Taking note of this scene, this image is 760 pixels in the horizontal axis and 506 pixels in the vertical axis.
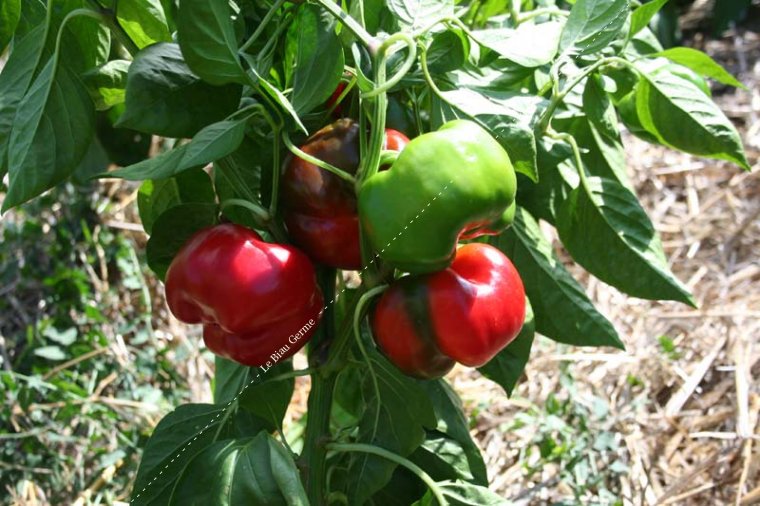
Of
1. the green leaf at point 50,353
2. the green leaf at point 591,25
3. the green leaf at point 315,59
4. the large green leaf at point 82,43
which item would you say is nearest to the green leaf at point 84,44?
the large green leaf at point 82,43

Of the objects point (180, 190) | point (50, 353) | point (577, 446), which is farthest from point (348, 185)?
point (50, 353)

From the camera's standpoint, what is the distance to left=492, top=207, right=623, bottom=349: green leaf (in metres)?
0.88

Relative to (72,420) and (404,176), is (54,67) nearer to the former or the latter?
(404,176)

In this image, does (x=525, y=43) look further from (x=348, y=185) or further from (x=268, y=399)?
(x=268, y=399)

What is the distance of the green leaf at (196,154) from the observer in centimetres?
67

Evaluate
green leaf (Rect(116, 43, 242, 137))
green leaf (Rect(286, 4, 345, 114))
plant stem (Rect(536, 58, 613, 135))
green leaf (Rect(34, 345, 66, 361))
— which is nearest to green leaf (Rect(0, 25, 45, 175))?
green leaf (Rect(116, 43, 242, 137))

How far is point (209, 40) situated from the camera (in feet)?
2.26

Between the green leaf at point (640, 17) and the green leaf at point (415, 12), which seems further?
the green leaf at point (640, 17)

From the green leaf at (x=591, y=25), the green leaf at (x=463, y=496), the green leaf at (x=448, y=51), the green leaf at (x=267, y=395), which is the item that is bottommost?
the green leaf at (x=463, y=496)

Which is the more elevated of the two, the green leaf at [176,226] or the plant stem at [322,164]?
the plant stem at [322,164]

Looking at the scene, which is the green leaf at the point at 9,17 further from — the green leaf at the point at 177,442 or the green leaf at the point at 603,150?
the green leaf at the point at 603,150

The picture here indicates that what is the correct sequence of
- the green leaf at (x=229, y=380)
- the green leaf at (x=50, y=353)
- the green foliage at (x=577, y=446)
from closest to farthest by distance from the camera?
the green leaf at (x=229, y=380), the green foliage at (x=577, y=446), the green leaf at (x=50, y=353)

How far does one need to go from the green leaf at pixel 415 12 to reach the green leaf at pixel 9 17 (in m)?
0.34

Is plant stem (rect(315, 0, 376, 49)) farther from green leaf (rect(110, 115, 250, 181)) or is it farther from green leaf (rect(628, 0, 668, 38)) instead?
green leaf (rect(628, 0, 668, 38))
